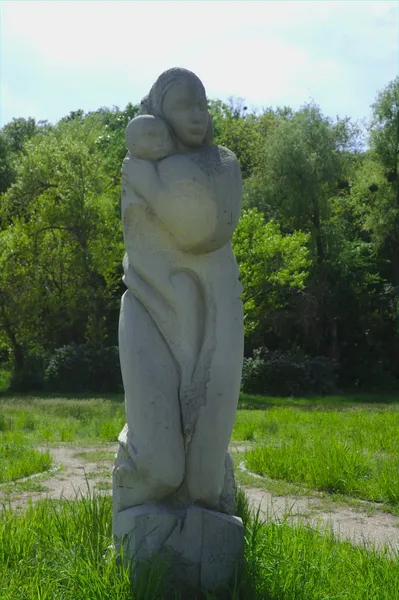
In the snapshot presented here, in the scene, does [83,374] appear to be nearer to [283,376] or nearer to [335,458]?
[283,376]

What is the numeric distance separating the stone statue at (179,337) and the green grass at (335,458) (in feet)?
11.3

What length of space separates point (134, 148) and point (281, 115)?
3963 cm

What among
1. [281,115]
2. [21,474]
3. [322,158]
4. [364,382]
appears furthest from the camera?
[281,115]

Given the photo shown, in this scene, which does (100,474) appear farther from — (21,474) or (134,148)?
(134,148)

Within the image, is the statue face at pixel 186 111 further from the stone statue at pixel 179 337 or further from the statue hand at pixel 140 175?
the statue hand at pixel 140 175

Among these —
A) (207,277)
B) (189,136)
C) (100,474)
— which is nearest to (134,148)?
(189,136)

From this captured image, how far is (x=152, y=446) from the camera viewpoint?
3.92m

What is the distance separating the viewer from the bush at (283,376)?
77.7 ft

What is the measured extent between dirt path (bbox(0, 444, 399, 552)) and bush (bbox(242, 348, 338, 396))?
1439 centimetres

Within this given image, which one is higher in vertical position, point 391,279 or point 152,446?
point 391,279

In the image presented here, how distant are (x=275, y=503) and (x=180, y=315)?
11.0 ft

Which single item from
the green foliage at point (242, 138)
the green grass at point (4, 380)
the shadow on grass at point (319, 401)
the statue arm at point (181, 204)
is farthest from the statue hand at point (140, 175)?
the green foliage at point (242, 138)

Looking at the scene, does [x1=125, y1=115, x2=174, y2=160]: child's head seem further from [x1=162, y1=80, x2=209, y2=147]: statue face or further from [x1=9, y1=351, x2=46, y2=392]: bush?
[x1=9, y1=351, x2=46, y2=392]: bush

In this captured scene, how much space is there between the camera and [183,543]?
3.97m
